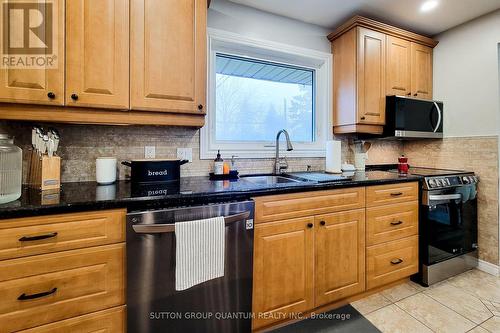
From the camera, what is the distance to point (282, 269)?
1.50 meters

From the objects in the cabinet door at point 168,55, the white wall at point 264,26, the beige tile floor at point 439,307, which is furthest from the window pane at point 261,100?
the beige tile floor at point 439,307

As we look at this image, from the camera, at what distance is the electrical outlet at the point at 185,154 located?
1.91 metres

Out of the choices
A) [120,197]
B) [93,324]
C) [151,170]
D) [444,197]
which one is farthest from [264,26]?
[93,324]

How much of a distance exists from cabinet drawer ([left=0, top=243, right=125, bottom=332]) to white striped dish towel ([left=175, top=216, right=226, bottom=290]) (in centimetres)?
27

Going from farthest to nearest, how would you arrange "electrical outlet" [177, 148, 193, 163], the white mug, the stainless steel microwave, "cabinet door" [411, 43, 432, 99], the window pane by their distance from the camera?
"cabinet door" [411, 43, 432, 99], the stainless steel microwave, the window pane, "electrical outlet" [177, 148, 193, 163], the white mug

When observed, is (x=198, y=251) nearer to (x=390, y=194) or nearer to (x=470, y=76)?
(x=390, y=194)

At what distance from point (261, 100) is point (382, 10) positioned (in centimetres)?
140

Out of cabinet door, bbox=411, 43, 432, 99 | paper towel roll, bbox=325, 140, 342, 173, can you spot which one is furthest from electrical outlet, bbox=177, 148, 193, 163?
cabinet door, bbox=411, 43, 432, 99

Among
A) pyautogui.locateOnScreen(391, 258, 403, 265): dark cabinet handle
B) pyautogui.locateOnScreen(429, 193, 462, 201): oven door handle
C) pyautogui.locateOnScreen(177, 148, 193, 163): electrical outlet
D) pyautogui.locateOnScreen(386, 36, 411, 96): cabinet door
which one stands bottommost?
pyautogui.locateOnScreen(391, 258, 403, 265): dark cabinet handle

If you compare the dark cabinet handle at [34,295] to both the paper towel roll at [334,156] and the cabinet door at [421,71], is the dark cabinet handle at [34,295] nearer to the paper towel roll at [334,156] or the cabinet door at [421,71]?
the paper towel roll at [334,156]

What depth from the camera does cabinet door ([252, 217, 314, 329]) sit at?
4.75ft

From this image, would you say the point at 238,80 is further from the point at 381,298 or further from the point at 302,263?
the point at 381,298

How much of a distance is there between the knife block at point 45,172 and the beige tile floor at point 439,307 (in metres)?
2.23

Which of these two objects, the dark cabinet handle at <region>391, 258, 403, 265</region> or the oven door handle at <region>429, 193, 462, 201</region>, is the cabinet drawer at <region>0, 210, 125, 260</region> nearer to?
the dark cabinet handle at <region>391, 258, 403, 265</region>
